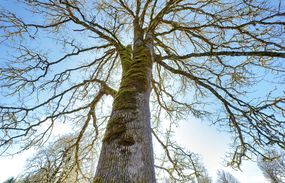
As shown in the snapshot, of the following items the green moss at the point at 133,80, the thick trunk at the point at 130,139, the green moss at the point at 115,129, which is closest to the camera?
the thick trunk at the point at 130,139

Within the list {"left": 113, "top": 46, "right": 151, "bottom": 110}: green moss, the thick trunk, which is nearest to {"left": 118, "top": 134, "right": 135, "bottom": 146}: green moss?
the thick trunk

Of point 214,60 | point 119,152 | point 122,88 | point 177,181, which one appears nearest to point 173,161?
point 177,181

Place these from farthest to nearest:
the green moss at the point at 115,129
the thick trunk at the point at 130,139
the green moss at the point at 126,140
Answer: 1. the green moss at the point at 115,129
2. the green moss at the point at 126,140
3. the thick trunk at the point at 130,139

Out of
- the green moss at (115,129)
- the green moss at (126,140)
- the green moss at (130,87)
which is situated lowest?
the green moss at (126,140)

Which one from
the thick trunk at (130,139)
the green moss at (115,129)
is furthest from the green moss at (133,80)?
the green moss at (115,129)

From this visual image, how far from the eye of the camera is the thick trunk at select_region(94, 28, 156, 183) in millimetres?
1478

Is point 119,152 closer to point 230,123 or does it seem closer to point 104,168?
point 104,168

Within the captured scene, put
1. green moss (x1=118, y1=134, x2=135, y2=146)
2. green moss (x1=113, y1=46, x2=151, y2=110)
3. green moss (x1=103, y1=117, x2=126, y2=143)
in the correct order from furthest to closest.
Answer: green moss (x1=113, y1=46, x2=151, y2=110) → green moss (x1=103, y1=117, x2=126, y2=143) → green moss (x1=118, y1=134, x2=135, y2=146)

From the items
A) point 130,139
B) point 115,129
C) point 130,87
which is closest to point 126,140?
point 130,139

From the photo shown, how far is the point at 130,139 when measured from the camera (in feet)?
5.83

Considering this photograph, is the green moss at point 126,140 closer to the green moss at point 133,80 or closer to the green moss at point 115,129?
the green moss at point 115,129

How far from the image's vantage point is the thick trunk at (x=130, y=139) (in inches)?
58.2

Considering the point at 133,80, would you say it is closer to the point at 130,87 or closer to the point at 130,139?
the point at 130,87

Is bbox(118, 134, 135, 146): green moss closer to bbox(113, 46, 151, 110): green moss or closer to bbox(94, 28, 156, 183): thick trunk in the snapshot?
bbox(94, 28, 156, 183): thick trunk
